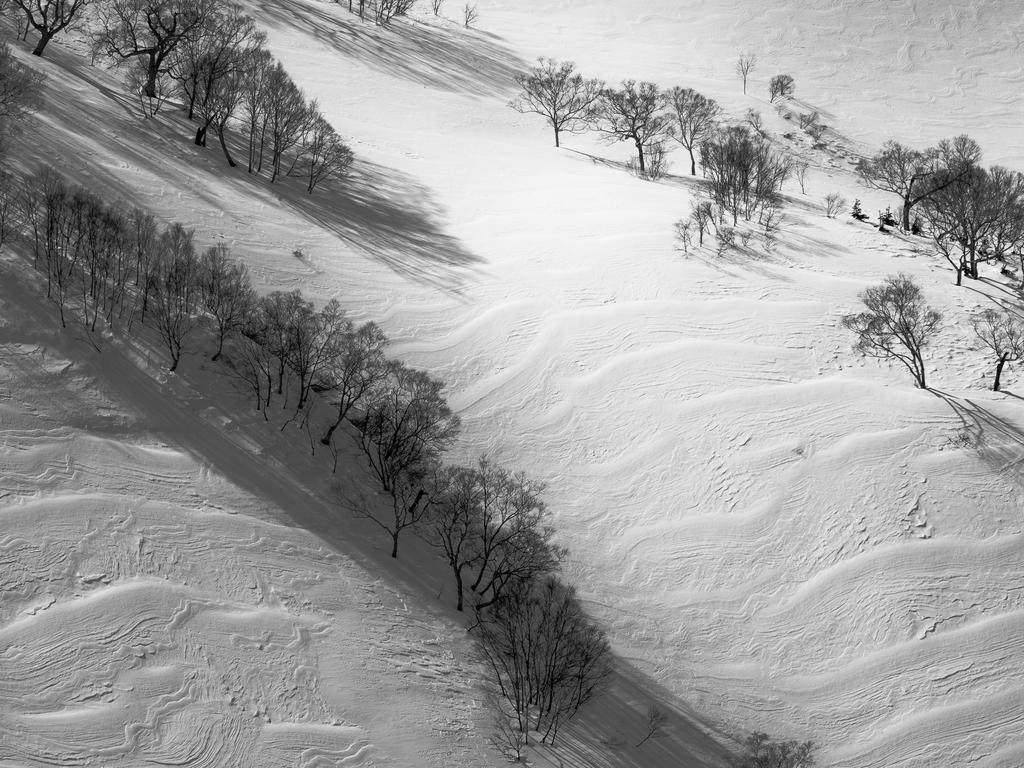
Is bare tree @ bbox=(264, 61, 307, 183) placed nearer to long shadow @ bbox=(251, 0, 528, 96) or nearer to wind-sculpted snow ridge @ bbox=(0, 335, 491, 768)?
wind-sculpted snow ridge @ bbox=(0, 335, 491, 768)

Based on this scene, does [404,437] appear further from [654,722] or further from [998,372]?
[998,372]

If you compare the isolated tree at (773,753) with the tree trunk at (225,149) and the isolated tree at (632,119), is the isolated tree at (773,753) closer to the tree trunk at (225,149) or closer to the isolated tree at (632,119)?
the tree trunk at (225,149)

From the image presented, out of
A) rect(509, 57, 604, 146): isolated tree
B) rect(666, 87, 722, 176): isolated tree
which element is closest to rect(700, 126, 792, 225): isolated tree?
rect(666, 87, 722, 176): isolated tree

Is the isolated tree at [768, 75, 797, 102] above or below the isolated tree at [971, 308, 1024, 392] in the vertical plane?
above

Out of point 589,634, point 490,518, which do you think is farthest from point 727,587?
point 490,518

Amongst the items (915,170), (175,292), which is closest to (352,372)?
(175,292)

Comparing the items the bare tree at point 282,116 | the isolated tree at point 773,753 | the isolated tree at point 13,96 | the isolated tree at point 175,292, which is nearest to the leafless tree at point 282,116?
the bare tree at point 282,116
